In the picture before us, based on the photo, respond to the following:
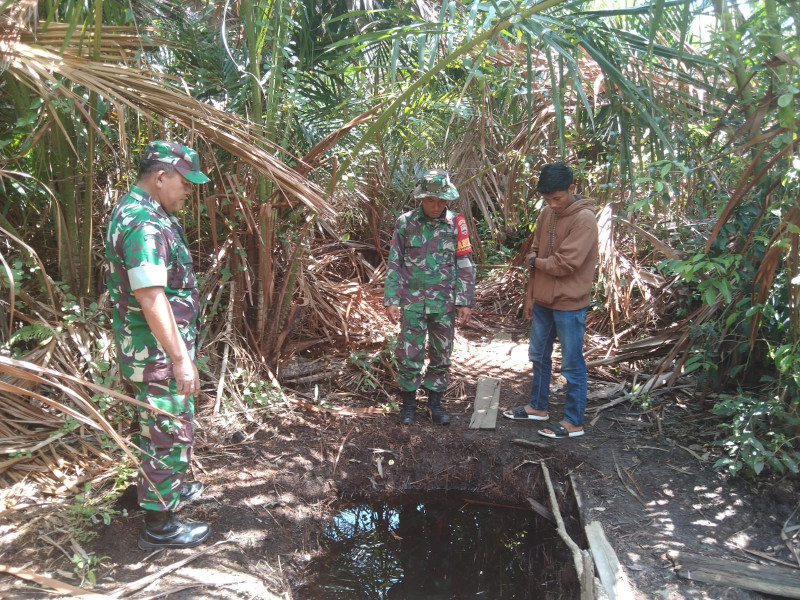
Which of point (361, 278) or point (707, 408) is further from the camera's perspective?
point (361, 278)

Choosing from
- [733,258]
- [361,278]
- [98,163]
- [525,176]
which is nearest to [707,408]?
[733,258]

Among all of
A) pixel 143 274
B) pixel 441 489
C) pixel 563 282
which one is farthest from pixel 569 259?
pixel 143 274

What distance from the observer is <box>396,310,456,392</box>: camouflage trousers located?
3.98 metres

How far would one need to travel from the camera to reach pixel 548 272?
378 cm

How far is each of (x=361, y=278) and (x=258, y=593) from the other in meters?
4.13

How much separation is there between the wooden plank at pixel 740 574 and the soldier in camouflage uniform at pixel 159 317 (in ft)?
7.37

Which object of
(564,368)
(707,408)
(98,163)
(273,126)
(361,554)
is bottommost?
(361,554)

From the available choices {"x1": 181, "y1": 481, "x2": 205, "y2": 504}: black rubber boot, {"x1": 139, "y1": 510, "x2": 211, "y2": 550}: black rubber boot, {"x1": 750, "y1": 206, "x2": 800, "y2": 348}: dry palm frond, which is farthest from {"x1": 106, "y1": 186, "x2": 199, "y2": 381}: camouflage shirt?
{"x1": 750, "y1": 206, "x2": 800, "y2": 348}: dry palm frond

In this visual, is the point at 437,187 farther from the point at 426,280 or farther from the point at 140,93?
the point at 140,93

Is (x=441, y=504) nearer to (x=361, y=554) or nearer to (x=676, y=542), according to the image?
(x=361, y=554)

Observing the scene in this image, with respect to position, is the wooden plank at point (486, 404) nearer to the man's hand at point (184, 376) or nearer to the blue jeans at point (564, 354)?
the blue jeans at point (564, 354)

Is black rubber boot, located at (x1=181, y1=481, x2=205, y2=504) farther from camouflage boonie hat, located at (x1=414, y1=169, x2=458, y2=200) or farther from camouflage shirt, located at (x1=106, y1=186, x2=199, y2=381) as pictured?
camouflage boonie hat, located at (x1=414, y1=169, x2=458, y2=200)

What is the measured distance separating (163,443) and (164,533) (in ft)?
1.45

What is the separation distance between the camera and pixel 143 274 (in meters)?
2.35
